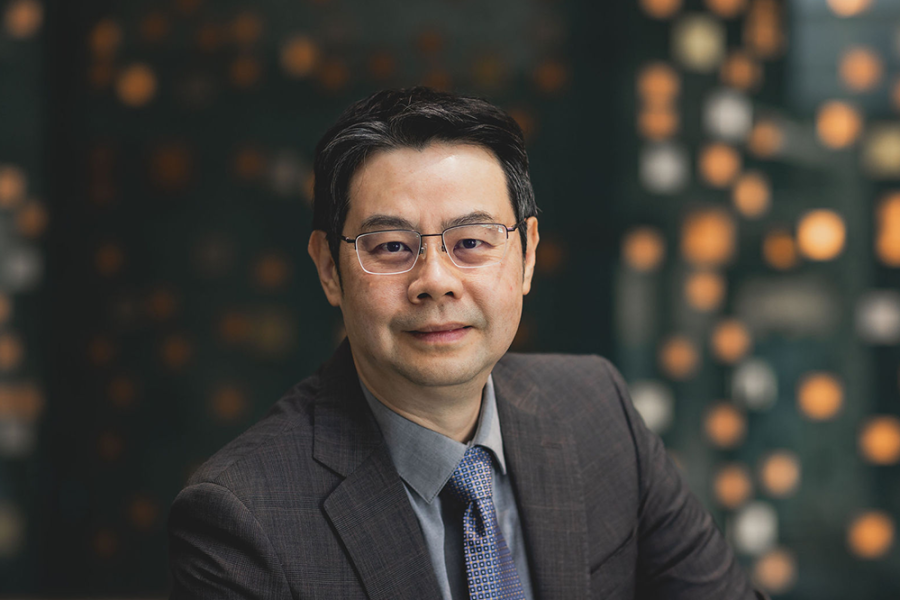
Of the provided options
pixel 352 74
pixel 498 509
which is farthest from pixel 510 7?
pixel 498 509

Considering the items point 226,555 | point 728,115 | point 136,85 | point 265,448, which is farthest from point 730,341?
point 136,85

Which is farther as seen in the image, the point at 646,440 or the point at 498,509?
the point at 646,440

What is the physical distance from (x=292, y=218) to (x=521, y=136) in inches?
67.2

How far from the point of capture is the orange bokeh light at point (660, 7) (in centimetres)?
294

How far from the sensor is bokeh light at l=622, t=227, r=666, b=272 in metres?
2.96

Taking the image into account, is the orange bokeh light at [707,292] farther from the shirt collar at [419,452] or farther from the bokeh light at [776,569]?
the shirt collar at [419,452]

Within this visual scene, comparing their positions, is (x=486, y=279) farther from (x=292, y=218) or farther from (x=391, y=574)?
(x=292, y=218)

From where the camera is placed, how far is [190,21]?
2.89 m

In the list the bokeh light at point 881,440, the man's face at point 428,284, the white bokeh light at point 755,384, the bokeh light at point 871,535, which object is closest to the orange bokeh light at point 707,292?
the white bokeh light at point 755,384

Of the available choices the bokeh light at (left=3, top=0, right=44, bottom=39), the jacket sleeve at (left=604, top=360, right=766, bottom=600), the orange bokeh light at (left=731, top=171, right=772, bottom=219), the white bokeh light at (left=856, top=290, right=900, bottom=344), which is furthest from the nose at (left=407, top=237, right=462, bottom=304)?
the bokeh light at (left=3, top=0, right=44, bottom=39)

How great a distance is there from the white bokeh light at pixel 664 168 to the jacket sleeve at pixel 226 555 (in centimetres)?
222

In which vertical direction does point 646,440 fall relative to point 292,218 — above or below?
below

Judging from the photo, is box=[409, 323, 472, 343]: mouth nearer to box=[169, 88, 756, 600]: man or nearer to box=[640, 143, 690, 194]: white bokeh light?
box=[169, 88, 756, 600]: man

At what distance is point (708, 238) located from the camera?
9.68 ft
